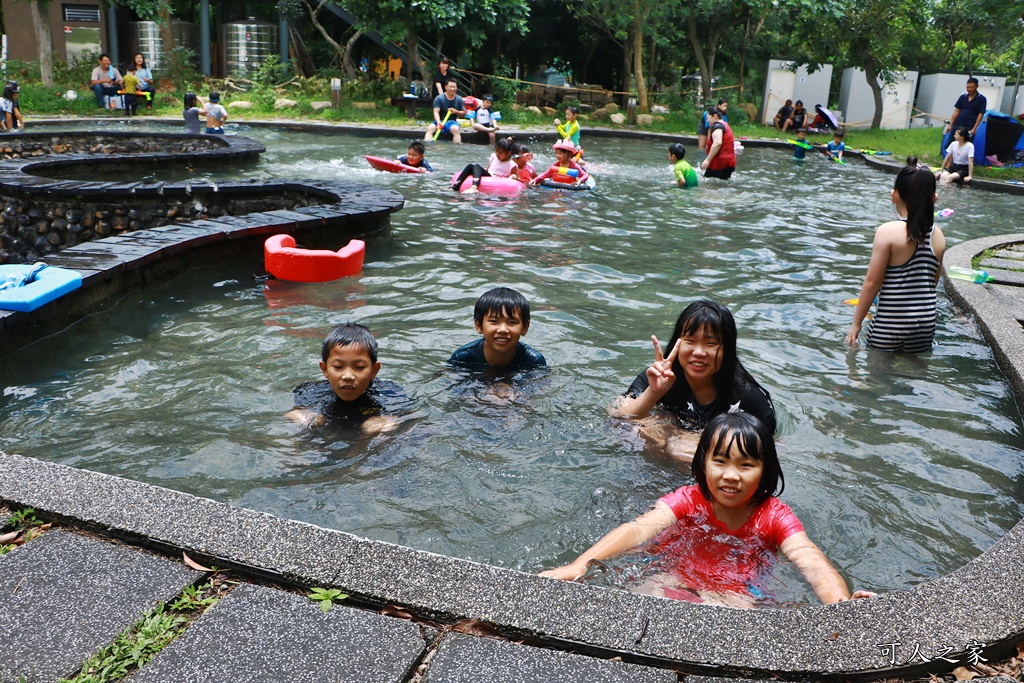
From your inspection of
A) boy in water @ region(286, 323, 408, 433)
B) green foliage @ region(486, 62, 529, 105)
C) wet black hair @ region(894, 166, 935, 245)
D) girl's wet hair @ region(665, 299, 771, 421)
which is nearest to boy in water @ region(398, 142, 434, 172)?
wet black hair @ region(894, 166, 935, 245)

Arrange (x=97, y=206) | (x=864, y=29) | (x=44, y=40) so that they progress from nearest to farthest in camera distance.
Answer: (x=97, y=206) < (x=44, y=40) < (x=864, y=29)

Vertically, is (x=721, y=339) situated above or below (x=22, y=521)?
above

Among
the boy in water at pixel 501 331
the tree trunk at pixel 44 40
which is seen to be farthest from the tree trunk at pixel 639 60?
the boy in water at pixel 501 331

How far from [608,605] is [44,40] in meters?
26.8

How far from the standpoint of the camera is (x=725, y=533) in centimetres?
352

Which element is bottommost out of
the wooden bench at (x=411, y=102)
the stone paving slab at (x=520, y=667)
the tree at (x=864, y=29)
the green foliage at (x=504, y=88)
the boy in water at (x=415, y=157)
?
the stone paving slab at (x=520, y=667)

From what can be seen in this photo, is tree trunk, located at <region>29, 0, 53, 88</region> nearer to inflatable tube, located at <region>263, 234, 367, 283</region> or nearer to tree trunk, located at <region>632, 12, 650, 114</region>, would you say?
tree trunk, located at <region>632, 12, 650, 114</region>

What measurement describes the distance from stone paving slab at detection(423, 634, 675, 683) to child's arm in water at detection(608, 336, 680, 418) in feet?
6.48

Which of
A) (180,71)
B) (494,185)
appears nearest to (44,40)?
(180,71)

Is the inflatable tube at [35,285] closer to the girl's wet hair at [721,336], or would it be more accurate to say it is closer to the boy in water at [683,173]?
the girl's wet hair at [721,336]

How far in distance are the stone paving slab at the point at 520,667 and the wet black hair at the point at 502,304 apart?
270 centimetres

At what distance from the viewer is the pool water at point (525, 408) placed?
3.85 metres

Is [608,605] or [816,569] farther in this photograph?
[816,569]

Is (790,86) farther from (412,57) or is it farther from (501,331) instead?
(501,331)
